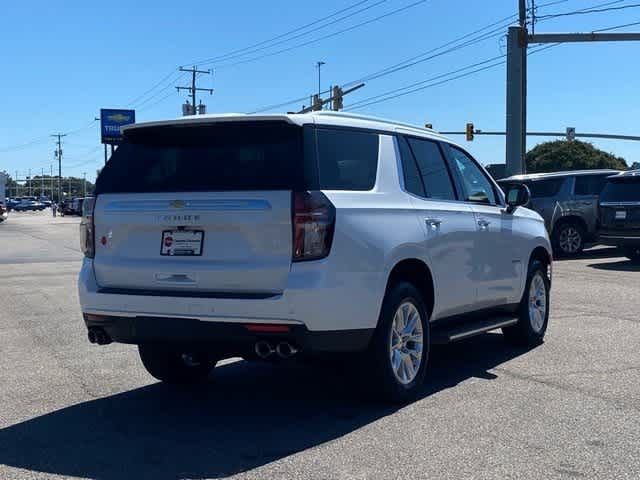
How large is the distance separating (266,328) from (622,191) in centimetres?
1340

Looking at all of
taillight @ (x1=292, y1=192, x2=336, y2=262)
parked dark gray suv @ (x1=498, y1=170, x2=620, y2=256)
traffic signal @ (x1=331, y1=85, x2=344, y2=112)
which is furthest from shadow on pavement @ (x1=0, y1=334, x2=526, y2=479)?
traffic signal @ (x1=331, y1=85, x2=344, y2=112)

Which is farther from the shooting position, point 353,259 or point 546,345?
point 546,345

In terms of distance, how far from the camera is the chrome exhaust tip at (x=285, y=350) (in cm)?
504

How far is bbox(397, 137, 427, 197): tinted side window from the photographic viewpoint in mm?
6074

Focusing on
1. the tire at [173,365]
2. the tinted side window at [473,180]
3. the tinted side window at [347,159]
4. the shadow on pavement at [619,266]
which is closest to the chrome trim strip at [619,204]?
the shadow on pavement at [619,266]

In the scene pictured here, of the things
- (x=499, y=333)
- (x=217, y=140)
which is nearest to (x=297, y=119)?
(x=217, y=140)

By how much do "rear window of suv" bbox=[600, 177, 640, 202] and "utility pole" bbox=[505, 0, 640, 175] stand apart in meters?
9.31

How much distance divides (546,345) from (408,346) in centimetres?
271

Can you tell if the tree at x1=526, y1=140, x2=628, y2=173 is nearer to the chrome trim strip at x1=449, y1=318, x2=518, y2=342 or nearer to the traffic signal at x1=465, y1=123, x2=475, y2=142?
the traffic signal at x1=465, y1=123, x2=475, y2=142

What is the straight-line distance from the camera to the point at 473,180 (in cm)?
730

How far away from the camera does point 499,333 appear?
8.92 meters

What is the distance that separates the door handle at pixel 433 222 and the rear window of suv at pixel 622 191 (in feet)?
37.7

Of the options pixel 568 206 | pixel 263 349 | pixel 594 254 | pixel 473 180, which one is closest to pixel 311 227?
pixel 263 349

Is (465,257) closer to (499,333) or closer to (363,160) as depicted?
(363,160)
